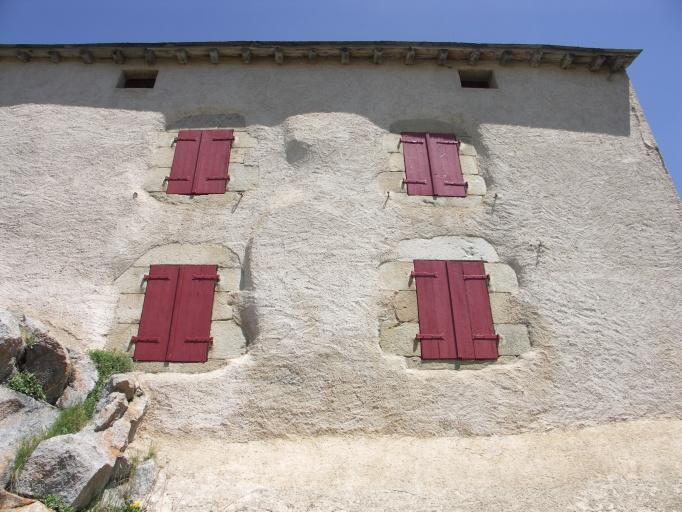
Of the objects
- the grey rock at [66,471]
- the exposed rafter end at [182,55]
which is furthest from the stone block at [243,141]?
the grey rock at [66,471]

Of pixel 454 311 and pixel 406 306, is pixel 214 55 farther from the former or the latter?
pixel 454 311

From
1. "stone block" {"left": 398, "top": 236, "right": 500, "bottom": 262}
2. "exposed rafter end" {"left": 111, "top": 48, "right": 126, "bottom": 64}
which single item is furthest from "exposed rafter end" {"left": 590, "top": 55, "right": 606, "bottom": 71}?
"exposed rafter end" {"left": 111, "top": 48, "right": 126, "bottom": 64}

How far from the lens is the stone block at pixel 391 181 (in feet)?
24.9

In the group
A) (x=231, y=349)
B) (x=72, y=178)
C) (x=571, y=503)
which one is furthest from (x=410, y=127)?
(x=571, y=503)

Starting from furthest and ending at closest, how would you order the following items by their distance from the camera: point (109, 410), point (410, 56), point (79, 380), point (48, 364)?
point (410, 56) → point (79, 380) → point (48, 364) → point (109, 410)

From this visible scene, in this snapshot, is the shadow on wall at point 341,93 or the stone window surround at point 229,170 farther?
the shadow on wall at point 341,93

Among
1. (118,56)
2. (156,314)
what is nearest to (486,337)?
(156,314)

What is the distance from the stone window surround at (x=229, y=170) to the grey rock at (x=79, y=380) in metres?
2.54

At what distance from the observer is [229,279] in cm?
677

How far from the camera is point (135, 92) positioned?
8.80 meters

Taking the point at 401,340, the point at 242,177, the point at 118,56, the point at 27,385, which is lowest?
the point at 27,385

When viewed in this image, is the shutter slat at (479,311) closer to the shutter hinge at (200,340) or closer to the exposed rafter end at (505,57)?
the shutter hinge at (200,340)

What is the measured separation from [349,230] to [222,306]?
1.86 metres

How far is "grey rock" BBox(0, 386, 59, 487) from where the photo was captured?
15.3 ft
